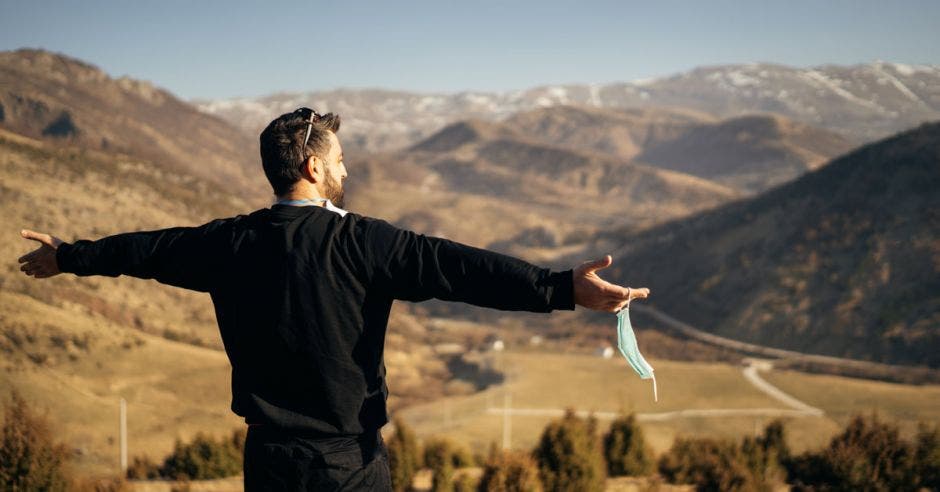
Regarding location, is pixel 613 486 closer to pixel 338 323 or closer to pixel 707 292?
pixel 338 323

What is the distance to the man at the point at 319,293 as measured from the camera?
2924 mm

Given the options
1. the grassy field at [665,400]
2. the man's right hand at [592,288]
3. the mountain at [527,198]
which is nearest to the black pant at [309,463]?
the man's right hand at [592,288]

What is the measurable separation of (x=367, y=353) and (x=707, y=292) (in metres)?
63.9

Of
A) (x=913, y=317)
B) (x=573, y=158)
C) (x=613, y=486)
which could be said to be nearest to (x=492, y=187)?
(x=573, y=158)

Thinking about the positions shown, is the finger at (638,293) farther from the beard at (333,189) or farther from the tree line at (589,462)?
the tree line at (589,462)

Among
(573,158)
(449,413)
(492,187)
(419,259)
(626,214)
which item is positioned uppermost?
(573,158)

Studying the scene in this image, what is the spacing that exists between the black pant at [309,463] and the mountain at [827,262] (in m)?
48.3

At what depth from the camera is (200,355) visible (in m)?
34.7

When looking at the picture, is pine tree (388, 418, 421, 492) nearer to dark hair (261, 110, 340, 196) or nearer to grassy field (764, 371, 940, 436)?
dark hair (261, 110, 340, 196)

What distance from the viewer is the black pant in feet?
10.2

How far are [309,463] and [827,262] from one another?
61988 mm

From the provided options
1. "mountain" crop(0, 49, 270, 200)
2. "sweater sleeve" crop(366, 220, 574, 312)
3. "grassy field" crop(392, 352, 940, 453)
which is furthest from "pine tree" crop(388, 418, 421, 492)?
"mountain" crop(0, 49, 270, 200)

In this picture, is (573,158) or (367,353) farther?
(573,158)

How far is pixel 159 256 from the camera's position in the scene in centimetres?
337
